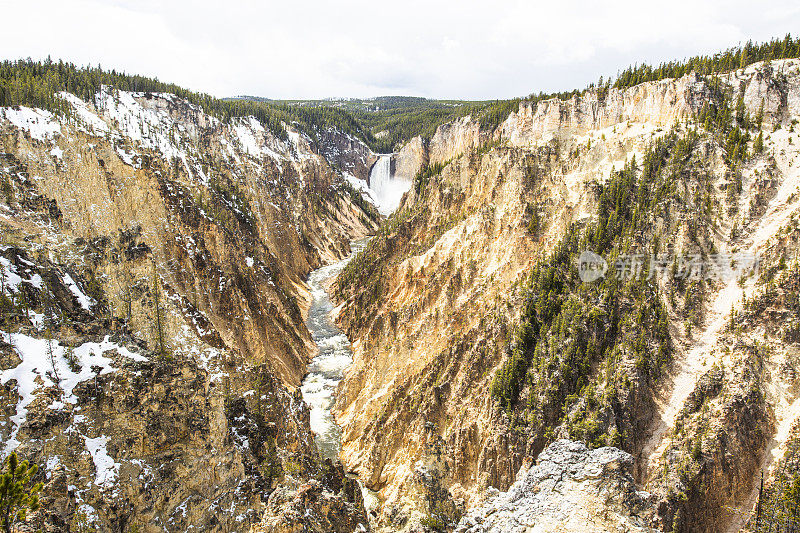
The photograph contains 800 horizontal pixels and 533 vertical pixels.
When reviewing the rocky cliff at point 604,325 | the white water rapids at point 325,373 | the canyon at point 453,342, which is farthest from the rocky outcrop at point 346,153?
the rocky cliff at point 604,325

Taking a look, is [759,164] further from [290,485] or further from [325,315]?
[325,315]

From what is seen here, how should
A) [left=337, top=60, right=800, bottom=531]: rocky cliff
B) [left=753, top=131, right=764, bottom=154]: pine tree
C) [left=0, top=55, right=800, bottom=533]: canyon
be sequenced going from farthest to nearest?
[left=753, top=131, right=764, bottom=154]: pine tree, [left=337, top=60, right=800, bottom=531]: rocky cliff, [left=0, top=55, right=800, bottom=533]: canyon

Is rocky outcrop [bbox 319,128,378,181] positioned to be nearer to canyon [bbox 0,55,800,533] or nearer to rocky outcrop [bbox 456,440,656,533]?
canyon [bbox 0,55,800,533]

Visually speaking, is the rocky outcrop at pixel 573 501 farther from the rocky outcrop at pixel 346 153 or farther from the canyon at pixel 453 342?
the rocky outcrop at pixel 346 153

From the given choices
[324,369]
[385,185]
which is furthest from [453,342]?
[385,185]

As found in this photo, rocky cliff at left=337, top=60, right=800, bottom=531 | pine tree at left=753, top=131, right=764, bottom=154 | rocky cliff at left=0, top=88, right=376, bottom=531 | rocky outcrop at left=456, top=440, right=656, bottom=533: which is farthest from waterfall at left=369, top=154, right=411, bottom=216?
rocky outcrop at left=456, top=440, right=656, bottom=533
